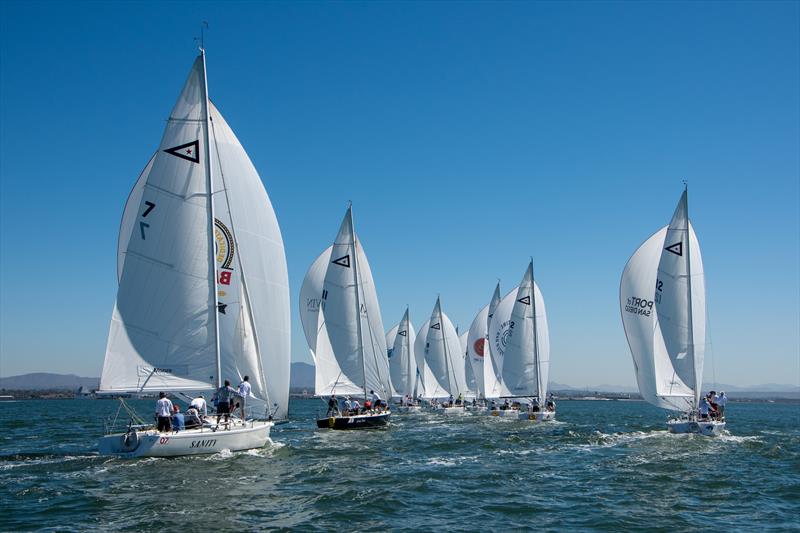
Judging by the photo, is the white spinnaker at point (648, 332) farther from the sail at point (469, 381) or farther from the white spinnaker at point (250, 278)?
the sail at point (469, 381)

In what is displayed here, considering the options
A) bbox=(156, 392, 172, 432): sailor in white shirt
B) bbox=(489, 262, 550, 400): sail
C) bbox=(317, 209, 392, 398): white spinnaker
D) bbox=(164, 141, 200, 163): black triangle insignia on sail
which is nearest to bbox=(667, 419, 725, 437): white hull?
bbox=(317, 209, 392, 398): white spinnaker

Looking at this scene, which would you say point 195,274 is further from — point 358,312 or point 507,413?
point 507,413

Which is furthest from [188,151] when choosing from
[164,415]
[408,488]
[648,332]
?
[648,332]

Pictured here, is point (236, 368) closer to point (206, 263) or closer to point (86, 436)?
point (206, 263)

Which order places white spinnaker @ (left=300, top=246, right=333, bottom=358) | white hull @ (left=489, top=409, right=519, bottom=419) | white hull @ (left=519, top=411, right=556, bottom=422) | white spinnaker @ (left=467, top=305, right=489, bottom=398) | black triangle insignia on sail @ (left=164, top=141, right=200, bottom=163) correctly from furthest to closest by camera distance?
white spinnaker @ (left=467, top=305, right=489, bottom=398) < white hull @ (left=489, top=409, right=519, bottom=419) < white hull @ (left=519, top=411, right=556, bottom=422) < white spinnaker @ (left=300, top=246, right=333, bottom=358) < black triangle insignia on sail @ (left=164, top=141, right=200, bottom=163)

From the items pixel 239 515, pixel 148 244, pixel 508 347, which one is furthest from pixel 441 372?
pixel 239 515

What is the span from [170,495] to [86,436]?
20.6 metres

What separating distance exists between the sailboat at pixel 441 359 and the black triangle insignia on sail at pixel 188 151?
46999 mm

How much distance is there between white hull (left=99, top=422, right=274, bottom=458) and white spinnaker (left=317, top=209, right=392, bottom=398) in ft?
53.4

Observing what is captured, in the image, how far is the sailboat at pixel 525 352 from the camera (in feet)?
161

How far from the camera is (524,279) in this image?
167ft

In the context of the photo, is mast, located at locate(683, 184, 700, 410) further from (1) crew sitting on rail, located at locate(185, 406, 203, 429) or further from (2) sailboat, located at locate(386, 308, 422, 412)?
(2) sailboat, located at locate(386, 308, 422, 412)

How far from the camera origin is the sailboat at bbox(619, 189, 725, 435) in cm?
3384

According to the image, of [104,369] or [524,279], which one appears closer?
[104,369]
